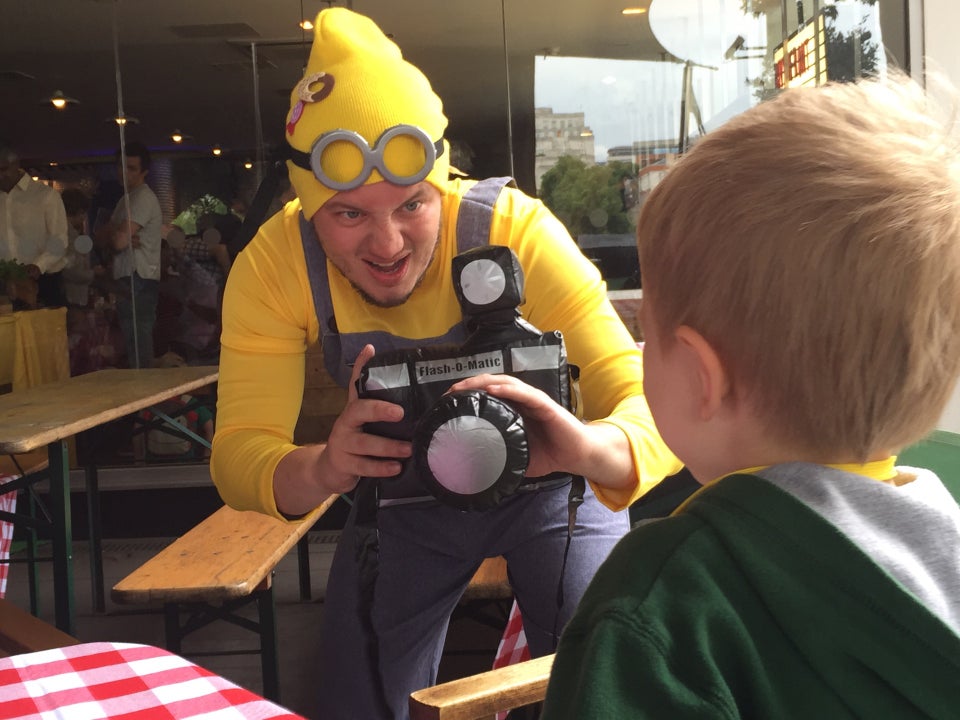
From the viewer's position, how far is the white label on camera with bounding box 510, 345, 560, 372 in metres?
1.02

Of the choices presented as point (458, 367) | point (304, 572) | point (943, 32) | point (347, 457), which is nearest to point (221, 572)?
point (347, 457)

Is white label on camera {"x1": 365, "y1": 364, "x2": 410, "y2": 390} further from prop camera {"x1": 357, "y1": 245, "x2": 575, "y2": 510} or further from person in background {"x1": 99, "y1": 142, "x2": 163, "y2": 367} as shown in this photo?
person in background {"x1": 99, "y1": 142, "x2": 163, "y2": 367}

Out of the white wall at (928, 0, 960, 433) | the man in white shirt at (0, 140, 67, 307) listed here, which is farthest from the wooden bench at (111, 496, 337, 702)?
the man in white shirt at (0, 140, 67, 307)

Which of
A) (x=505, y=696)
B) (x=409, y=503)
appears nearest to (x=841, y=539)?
(x=505, y=696)

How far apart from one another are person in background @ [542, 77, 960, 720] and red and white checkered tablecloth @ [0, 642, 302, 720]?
15.1 inches

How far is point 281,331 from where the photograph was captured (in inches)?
50.3

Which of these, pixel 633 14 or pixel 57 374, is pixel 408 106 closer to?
pixel 633 14

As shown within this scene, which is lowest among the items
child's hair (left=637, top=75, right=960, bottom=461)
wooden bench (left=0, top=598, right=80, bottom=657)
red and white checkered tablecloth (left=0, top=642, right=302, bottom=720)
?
wooden bench (left=0, top=598, right=80, bottom=657)

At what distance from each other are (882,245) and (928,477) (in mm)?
163

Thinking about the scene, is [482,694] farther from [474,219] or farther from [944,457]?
[944,457]

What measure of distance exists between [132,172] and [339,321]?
454 centimetres

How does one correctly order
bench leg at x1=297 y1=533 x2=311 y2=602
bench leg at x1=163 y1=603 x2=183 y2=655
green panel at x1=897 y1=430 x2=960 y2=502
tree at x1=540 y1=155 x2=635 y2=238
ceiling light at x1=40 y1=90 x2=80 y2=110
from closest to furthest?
green panel at x1=897 y1=430 x2=960 y2=502 < bench leg at x1=163 y1=603 x2=183 y2=655 < bench leg at x1=297 y1=533 x2=311 y2=602 < tree at x1=540 y1=155 x2=635 y2=238 < ceiling light at x1=40 y1=90 x2=80 y2=110

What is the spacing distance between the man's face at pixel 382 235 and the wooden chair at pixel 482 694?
1.51 ft

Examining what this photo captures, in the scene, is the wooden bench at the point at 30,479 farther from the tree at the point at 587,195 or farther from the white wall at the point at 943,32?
the white wall at the point at 943,32
